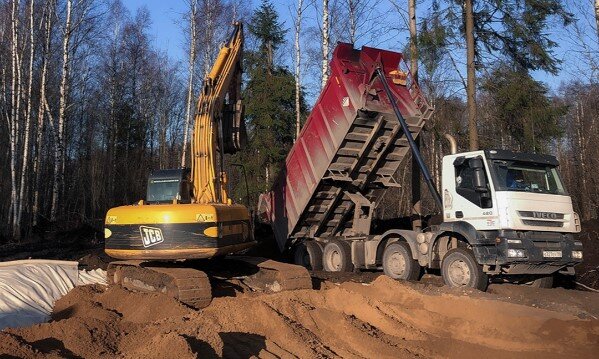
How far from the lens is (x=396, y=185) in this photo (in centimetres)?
1267

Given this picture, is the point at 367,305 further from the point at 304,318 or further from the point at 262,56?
the point at 262,56

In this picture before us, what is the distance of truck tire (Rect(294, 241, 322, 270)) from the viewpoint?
13531 mm

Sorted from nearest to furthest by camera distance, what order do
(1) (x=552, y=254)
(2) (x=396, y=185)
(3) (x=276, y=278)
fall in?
1. (3) (x=276, y=278)
2. (1) (x=552, y=254)
3. (2) (x=396, y=185)

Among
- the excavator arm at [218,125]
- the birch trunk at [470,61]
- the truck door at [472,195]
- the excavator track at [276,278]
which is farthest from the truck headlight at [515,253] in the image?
the birch trunk at [470,61]

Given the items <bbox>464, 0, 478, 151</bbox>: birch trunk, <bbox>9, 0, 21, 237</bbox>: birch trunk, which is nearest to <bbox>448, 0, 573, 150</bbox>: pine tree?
<bbox>464, 0, 478, 151</bbox>: birch trunk

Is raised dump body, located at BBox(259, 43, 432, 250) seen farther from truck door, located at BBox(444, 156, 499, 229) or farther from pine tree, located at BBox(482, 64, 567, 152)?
pine tree, located at BBox(482, 64, 567, 152)

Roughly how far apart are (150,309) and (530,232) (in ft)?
20.9

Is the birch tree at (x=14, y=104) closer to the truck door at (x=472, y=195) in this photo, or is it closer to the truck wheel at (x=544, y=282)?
the truck door at (x=472, y=195)

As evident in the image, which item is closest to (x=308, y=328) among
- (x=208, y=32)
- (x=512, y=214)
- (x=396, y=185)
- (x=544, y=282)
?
(x=512, y=214)

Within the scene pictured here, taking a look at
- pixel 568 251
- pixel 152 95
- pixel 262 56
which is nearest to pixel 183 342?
pixel 568 251

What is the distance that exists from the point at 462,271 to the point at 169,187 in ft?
17.2

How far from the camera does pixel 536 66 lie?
16375 mm

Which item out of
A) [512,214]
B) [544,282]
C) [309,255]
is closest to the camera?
[512,214]

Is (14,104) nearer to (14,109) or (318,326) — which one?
(14,109)
